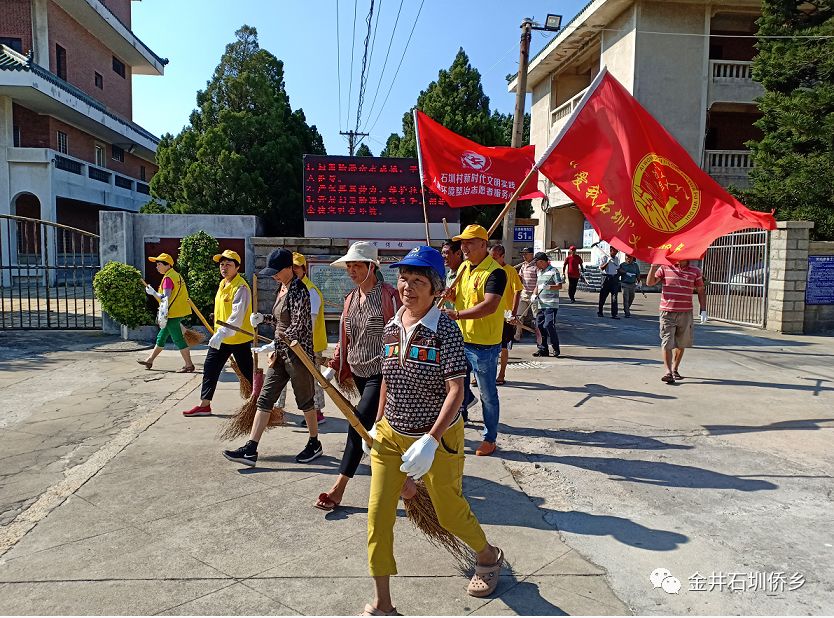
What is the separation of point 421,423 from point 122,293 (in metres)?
8.81

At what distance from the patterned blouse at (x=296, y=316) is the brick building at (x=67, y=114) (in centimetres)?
2206

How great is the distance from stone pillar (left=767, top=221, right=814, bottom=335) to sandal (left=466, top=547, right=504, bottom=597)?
471 inches

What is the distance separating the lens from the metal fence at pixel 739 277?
13133mm

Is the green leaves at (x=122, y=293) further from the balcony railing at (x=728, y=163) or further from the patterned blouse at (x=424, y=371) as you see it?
the balcony railing at (x=728, y=163)

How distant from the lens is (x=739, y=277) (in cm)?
1376

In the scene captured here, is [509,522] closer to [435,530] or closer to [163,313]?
[435,530]

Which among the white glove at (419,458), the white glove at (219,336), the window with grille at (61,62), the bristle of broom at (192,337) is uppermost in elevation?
the window with grille at (61,62)

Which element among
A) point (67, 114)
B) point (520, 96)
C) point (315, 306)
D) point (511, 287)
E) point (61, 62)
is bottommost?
point (315, 306)

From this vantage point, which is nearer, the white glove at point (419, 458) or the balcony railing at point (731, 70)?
the white glove at point (419, 458)

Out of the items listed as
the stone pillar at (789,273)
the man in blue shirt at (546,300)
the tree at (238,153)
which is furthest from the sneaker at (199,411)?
the stone pillar at (789,273)

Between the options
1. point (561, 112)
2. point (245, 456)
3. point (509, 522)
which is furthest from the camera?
point (561, 112)

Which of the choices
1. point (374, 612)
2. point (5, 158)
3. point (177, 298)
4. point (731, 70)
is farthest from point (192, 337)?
point (731, 70)

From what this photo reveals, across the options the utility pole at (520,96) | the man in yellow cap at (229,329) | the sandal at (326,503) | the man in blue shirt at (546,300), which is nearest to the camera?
the sandal at (326,503)

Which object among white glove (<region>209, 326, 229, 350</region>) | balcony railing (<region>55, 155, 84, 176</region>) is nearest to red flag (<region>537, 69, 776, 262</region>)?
white glove (<region>209, 326, 229, 350</region>)
